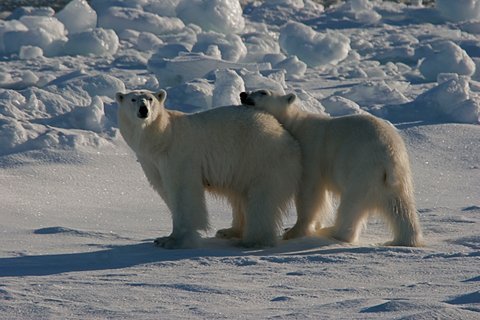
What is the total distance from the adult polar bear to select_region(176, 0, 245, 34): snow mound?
348 inches

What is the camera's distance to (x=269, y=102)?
654cm

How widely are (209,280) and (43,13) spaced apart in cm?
1123

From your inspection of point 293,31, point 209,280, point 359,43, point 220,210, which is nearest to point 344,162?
point 209,280

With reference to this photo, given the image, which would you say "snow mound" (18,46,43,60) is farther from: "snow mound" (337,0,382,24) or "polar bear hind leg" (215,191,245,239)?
"polar bear hind leg" (215,191,245,239)

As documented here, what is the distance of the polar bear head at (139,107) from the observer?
583cm

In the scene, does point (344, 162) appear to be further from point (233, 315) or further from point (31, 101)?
point (31, 101)

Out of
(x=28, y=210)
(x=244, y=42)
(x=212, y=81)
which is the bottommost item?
(x=28, y=210)

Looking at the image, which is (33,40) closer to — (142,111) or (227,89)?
(227,89)

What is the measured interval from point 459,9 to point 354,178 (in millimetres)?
11692

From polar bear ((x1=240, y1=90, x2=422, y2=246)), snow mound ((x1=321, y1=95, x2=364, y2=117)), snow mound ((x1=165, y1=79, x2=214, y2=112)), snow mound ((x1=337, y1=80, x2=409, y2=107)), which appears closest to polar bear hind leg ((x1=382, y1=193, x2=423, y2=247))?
polar bear ((x1=240, y1=90, x2=422, y2=246))

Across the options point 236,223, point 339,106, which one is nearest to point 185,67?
point 339,106

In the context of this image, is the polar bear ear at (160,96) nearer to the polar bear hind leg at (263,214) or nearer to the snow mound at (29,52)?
the polar bear hind leg at (263,214)

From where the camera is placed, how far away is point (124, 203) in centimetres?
766

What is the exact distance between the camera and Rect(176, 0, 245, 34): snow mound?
48.9 feet
